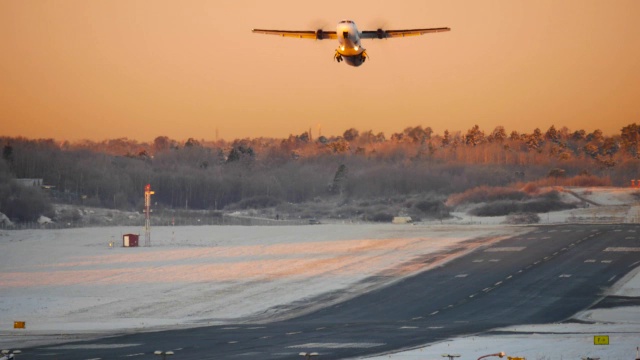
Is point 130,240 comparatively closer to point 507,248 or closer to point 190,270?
point 190,270

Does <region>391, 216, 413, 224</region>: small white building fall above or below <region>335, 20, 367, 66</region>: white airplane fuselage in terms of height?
below

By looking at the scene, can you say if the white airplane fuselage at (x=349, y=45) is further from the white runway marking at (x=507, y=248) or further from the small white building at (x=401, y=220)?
the small white building at (x=401, y=220)

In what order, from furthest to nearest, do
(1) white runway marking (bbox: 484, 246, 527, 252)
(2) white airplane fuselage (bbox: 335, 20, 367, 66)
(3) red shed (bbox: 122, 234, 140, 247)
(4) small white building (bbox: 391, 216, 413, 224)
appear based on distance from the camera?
(4) small white building (bbox: 391, 216, 413, 224) < (3) red shed (bbox: 122, 234, 140, 247) < (1) white runway marking (bbox: 484, 246, 527, 252) < (2) white airplane fuselage (bbox: 335, 20, 367, 66)

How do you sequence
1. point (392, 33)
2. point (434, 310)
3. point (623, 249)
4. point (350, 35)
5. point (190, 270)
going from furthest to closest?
point (623, 249), point (190, 270), point (434, 310), point (392, 33), point (350, 35)

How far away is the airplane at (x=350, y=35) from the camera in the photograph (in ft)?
174

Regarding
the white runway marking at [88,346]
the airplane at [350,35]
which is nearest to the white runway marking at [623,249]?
the airplane at [350,35]

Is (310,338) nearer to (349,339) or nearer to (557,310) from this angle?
(349,339)

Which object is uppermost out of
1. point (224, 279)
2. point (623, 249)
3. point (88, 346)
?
point (623, 249)

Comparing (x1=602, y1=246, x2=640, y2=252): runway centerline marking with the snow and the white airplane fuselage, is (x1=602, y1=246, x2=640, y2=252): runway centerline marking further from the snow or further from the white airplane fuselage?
the white airplane fuselage

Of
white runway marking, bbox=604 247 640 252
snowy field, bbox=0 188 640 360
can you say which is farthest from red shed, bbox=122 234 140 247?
white runway marking, bbox=604 247 640 252

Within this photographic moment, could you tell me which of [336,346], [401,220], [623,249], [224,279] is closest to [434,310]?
[336,346]

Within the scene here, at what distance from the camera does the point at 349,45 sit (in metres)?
53.4

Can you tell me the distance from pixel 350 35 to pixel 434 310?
30318 millimetres

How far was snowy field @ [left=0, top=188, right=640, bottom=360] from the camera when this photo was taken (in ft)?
200
